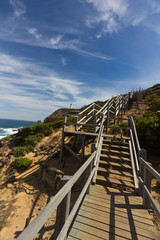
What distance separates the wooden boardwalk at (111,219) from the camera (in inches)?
92.5

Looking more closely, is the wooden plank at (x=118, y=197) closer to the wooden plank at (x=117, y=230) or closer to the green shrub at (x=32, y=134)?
the wooden plank at (x=117, y=230)

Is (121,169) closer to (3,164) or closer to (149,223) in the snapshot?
(149,223)

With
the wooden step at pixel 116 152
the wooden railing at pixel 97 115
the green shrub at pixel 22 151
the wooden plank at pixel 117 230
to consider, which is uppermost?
the wooden railing at pixel 97 115

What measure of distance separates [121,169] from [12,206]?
5794 millimetres

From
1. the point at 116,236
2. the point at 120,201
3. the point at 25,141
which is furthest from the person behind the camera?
the point at 25,141

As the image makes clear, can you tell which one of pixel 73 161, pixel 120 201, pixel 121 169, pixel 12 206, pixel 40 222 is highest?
pixel 40 222

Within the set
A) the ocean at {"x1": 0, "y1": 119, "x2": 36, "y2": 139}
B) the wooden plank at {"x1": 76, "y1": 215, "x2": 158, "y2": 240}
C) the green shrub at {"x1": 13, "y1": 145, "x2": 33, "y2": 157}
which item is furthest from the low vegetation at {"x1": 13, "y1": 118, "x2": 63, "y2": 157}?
the ocean at {"x1": 0, "y1": 119, "x2": 36, "y2": 139}

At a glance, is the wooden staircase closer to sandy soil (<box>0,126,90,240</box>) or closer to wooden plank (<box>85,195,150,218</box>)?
wooden plank (<box>85,195,150,218</box>)

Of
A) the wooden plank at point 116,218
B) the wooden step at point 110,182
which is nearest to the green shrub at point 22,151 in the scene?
the wooden step at point 110,182

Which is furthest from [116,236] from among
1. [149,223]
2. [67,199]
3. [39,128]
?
[39,128]

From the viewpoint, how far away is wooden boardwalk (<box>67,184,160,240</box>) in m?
2.35

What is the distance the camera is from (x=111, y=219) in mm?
2699

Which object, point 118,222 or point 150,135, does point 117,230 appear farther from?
point 150,135

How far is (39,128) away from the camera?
15.6 meters
